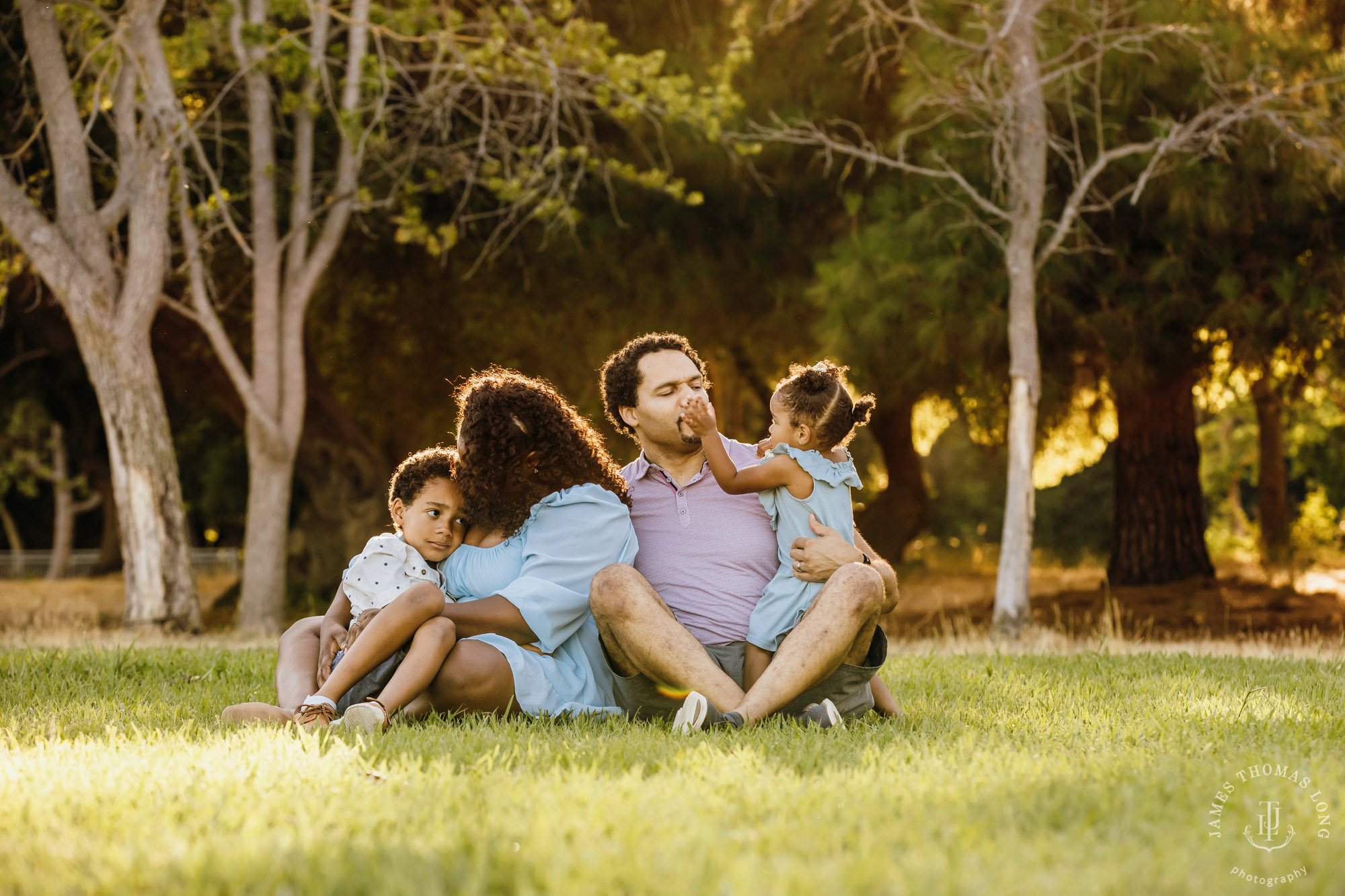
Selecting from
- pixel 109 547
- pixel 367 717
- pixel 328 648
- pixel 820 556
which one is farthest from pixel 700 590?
pixel 109 547

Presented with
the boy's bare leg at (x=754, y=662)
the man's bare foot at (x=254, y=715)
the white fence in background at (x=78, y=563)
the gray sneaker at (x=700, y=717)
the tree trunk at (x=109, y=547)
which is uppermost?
the boy's bare leg at (x=754, y=662)

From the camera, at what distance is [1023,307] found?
8.43 metres

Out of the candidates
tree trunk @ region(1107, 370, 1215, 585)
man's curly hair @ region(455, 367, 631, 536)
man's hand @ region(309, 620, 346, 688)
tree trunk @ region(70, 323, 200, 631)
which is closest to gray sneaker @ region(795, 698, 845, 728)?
man's curly hair @ region(455, 367, 631, 536)

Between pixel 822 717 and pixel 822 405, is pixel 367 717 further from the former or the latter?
pixel 822 405

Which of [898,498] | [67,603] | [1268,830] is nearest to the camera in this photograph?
[1268,830]

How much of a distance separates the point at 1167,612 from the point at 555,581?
28.5ft

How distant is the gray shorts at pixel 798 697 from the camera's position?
12.4 feet

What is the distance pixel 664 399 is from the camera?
4086 mm

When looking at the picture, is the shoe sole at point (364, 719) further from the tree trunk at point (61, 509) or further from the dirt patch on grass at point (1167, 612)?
the tree trunk at point (61, 509)

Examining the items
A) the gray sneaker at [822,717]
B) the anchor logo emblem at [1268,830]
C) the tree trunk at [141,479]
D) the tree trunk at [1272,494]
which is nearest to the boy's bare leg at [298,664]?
the gray sneaker at [822,717]

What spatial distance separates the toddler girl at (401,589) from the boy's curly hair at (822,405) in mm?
1258

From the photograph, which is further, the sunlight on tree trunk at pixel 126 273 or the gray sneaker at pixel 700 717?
the sunlight on tree trunk at pixel 126 273

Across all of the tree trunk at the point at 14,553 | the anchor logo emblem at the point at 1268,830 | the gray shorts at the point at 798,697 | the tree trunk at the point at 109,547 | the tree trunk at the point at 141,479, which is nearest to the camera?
the anchor logo emblem at the point at 1268,830

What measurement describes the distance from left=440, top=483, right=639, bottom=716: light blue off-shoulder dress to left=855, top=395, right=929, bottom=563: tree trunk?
38.9ft
